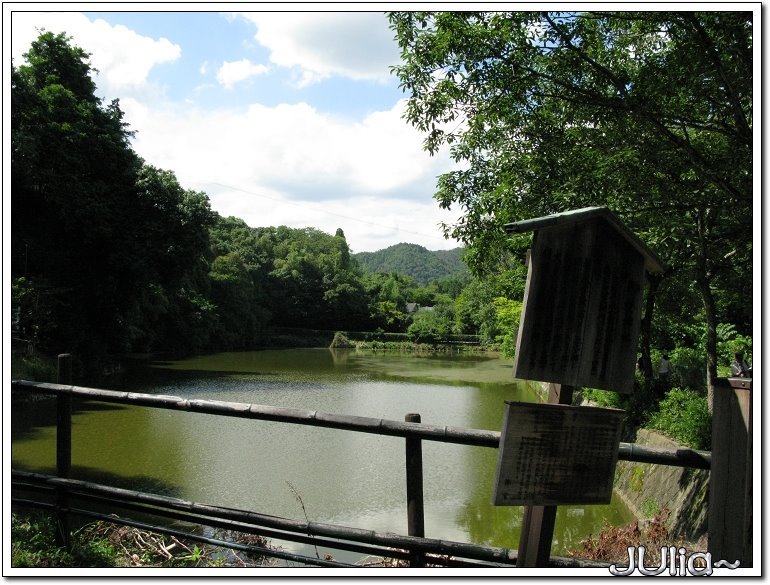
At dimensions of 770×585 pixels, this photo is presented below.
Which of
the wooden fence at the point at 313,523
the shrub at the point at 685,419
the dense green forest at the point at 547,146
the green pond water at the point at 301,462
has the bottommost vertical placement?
the green pond water at the point at 301,462

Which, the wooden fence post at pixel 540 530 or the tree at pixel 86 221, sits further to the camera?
the tree at pixel 86 221

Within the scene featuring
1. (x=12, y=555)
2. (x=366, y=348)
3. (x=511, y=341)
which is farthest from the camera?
(x=366, y=348)

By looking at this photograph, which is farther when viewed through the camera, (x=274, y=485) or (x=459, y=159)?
(x=274, y=485)

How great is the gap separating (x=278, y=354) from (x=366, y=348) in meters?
7.52

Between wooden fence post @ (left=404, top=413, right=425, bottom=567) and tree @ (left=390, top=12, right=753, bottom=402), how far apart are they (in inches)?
106

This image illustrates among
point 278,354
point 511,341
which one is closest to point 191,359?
point 278,354

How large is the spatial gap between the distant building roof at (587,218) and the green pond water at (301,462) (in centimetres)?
206

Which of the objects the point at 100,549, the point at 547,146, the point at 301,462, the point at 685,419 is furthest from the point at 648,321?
the point at 100,549

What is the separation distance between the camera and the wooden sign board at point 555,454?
1907mm

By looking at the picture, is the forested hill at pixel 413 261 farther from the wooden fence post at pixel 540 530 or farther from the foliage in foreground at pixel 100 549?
the wooden fence post at pixel 540 530

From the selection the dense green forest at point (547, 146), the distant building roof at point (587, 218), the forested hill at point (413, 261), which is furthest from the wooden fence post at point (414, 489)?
the forested hill at point (413, 261)

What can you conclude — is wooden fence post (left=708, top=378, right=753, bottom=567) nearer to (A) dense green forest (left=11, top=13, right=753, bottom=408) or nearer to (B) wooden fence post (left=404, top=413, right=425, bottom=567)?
(B) wooden fence post (left=404, top=413, right=425, bottom=567)

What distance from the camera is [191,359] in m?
23.0
